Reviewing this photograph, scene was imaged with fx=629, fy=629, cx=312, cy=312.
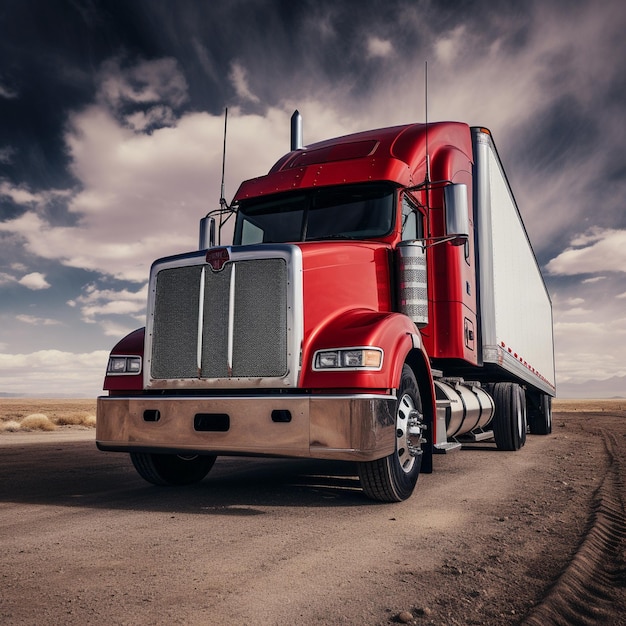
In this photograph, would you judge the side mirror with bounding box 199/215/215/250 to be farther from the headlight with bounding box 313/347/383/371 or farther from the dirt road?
the headlight with bounding box 313/347/383/371

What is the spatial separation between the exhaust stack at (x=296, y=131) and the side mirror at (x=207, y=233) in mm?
2038

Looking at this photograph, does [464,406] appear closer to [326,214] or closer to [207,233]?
[326,214]

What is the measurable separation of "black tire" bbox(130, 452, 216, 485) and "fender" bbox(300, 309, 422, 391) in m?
1.73

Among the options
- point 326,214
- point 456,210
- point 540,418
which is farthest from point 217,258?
point 540,418

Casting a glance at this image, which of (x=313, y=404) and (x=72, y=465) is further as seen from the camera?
(x=72, y=465)

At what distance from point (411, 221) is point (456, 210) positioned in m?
0.76

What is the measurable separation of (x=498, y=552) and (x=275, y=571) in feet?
4.44

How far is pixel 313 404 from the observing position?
486 cm

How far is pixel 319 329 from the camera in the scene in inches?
207

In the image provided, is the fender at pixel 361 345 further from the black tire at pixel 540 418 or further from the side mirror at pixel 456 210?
the black tire at pixel 540 418

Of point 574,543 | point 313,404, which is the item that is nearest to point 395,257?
point 313,404

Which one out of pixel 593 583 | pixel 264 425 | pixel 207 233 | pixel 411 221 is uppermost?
pixel 207 233

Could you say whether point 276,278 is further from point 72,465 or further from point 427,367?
point 72,465

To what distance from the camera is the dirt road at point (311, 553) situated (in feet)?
8.99
